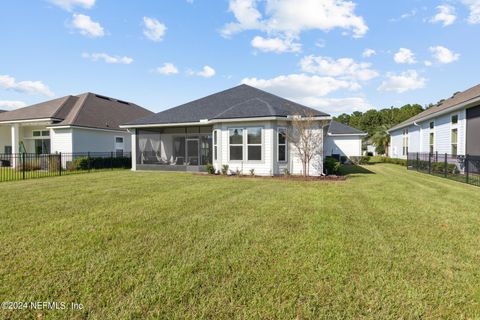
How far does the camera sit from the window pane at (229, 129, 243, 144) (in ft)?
46.3

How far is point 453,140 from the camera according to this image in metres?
16.2

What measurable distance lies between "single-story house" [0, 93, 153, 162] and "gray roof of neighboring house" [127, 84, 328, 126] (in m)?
4.95

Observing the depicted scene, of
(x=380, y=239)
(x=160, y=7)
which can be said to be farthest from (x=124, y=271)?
(x=160, y=7)

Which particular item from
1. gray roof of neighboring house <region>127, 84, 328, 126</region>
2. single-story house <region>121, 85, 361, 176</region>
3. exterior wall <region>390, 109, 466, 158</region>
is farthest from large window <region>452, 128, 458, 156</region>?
gray roof of neighboring house <region>127, 84, 328, 126</region>

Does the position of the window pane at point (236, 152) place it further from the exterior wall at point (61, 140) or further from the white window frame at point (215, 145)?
the exterior wall at point (61, 140)

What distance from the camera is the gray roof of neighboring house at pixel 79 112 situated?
19750mm

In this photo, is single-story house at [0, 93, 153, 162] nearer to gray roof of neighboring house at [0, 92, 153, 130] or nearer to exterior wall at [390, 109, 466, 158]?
gray roof of neighboring house at [0, 92, 153, 130]

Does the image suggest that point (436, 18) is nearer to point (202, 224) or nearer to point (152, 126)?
point (202, 224)

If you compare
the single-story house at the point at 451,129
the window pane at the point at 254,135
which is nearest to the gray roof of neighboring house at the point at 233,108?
the window pane at the point at 254,135

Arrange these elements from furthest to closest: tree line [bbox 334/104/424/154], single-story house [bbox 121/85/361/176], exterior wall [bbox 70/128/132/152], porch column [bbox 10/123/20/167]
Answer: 1. tree line [bbox 334/104/424/154]
2. porch column [bbox 10/123/20/167]
3. exterior wall [bbox 70/128/132/152]
4. single-story house [bbox 121/85/361/176]

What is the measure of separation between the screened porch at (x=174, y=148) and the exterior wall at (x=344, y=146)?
1670 cm

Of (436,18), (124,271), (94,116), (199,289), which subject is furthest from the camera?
(94,116)

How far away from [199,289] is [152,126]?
15235 mm

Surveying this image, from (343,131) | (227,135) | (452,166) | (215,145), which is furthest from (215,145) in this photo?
(343,131)
